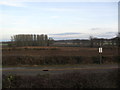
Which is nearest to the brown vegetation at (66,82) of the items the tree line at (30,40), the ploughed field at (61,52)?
the ploughed field at (61,52)

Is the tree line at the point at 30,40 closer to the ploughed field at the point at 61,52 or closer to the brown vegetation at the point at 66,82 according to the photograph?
the ploughed field at the point at 61,52

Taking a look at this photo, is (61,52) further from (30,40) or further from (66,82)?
(30,40)

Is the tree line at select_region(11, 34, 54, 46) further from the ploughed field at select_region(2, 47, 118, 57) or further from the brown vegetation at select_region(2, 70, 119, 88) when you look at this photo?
the brown vegetation at select_region(2, 70, 119, 88)

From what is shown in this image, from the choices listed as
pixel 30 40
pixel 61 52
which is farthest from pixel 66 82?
pixel 30 40

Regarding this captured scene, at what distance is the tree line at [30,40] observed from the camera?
120 feet

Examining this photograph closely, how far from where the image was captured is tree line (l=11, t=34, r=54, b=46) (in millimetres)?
36656

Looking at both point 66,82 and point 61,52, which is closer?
point 66,82

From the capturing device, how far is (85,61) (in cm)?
1477

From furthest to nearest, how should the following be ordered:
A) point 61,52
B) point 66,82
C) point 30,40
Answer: point 30,40, point 61,52, point 66,82

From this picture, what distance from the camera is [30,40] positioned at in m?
39.8

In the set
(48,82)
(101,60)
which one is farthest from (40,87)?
(101,60)

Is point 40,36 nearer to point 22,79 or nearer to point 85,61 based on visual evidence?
point 85,61

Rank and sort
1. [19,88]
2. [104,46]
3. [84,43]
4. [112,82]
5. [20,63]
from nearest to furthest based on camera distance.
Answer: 1. [19,88]
2. [112,82]
3. [20,63]
4. [104,46]
5. [84,43]

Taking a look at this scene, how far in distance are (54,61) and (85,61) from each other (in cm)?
290
